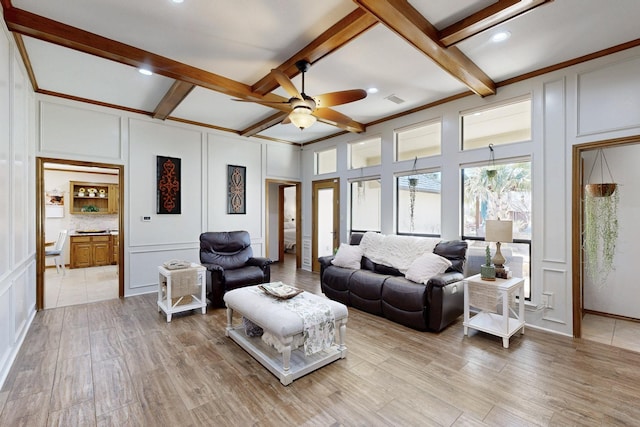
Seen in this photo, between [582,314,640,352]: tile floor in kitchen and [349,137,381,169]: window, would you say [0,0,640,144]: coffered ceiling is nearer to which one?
[349,137,381,169]: window

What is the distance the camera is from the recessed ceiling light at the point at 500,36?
271cm

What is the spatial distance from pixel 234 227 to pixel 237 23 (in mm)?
3997

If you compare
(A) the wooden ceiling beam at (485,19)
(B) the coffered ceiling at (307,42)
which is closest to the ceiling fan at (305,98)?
(B) the coffered ceiling at (307,42)

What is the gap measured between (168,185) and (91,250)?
157 inches

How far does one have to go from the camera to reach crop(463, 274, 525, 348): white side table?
117 inches

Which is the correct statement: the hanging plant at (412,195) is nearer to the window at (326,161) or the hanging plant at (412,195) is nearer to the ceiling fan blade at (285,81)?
the window at (326,161)

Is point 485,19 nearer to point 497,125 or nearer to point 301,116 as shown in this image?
point 301,116

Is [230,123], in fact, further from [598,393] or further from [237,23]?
[598,393]

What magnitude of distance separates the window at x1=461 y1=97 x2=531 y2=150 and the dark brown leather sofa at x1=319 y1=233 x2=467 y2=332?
142 cm

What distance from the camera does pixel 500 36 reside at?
276 cm

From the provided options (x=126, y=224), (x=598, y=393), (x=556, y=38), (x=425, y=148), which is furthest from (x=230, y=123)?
(x=598, y=393)

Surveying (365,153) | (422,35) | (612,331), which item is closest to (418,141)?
(365,153)

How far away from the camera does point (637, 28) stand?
263 cm

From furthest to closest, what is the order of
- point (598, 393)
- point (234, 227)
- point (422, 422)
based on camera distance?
1. point (234, 227)
2. point (598, 393)
3. point (422, 422)
